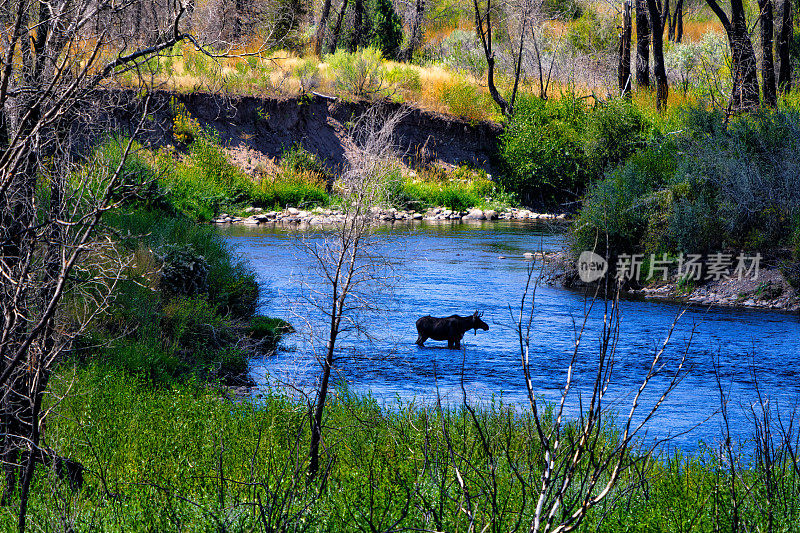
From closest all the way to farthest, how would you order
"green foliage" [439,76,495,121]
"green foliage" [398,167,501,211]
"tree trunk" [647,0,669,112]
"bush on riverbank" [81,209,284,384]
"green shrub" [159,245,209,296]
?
"bush on riverbank" [81,209,284,384] < "green shrub" [159,245,209,296] < "tree trunk" [647,0,669,112] < "green foliage" [398,167,501,211] < "green foliage" [439,76,495,121]

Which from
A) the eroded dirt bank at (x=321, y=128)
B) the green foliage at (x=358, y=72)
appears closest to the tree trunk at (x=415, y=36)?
the green foliage at (x=358, y=72)

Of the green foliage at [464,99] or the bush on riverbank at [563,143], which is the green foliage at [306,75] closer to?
the green foliage at [464,99]

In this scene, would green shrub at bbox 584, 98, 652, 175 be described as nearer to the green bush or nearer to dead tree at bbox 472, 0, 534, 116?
the green bush

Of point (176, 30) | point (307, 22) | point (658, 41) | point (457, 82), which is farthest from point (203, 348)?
point (307, 22)

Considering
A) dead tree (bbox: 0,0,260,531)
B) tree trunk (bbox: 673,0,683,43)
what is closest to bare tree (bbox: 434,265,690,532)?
dead tree (bbox: 0,0,260,531)

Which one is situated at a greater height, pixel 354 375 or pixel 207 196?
pixel 207 196

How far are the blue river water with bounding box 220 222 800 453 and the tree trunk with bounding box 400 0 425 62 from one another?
26.7 m

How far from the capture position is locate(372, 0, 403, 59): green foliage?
39.0m

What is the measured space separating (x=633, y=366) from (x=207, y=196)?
65.7 feet

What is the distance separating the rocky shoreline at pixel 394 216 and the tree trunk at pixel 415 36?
46.7 feet

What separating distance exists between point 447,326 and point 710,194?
7.98 meters

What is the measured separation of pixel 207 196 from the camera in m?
27.6

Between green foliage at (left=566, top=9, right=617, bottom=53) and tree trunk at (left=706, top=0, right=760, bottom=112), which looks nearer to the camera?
tree trunk at (left=706, top=0, right=760, bottom=112)

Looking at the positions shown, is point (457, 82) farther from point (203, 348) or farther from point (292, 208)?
point (203, 348)
